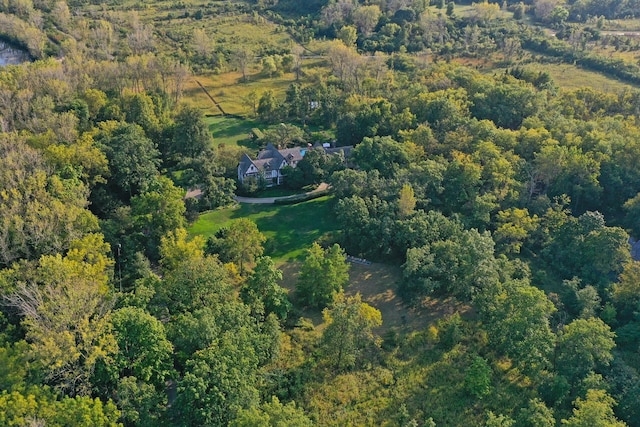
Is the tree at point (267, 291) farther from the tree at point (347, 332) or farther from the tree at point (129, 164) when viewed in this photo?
the tree at point (129, 164)

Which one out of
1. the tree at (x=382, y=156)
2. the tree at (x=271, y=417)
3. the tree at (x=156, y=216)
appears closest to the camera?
the tree at (x=271, y=417)

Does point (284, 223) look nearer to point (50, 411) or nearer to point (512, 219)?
point (512, 219)

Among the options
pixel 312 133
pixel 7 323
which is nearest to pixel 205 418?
pixel 7 323

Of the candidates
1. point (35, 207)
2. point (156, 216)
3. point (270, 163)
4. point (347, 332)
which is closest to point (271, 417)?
point (347, 332)

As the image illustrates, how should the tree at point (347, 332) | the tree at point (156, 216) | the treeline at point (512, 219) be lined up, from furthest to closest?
the tree at point (156, 216), the tree at point (347, 332), the treeline at point (512, 219)

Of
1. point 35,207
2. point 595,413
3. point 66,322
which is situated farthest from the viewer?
point 35,207

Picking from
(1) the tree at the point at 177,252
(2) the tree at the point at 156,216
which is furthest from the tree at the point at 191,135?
(1) the tree at the point at 177,252
